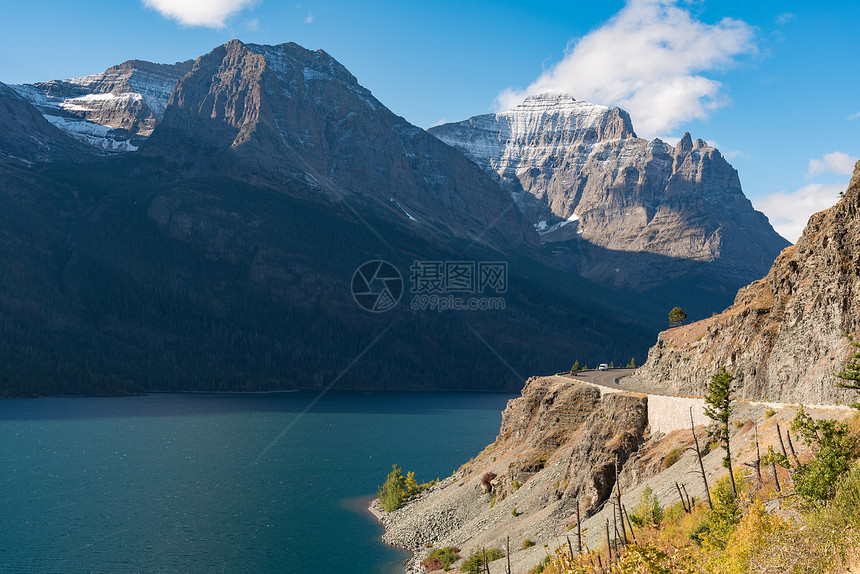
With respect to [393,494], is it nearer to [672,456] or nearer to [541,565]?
[541,565]

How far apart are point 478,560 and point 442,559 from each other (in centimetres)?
793

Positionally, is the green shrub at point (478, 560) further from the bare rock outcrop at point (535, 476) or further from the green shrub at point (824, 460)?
the green shrub at point (824, 460)

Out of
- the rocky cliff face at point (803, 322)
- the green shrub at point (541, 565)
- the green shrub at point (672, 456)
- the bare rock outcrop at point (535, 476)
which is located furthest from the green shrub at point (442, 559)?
the rocky cliff face at point (803, 322)

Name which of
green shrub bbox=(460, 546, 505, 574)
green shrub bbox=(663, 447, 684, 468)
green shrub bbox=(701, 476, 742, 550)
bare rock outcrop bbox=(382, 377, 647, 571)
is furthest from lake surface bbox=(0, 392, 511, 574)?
green shrub bbox=(701, 476, 742, 550)

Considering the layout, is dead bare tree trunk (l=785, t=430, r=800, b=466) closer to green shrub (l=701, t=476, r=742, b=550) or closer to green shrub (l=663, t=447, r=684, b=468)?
green shrub (l=701, t=476, r=742, b=550)

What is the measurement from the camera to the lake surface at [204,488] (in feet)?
225

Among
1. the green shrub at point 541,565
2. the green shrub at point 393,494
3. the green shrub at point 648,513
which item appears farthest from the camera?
the green shrub at point 393,494

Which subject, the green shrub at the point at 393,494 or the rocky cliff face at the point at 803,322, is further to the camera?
the green shrub at the point at 393,494

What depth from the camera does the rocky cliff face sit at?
4472cm

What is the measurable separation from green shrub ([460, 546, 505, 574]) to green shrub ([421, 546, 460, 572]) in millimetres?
2761

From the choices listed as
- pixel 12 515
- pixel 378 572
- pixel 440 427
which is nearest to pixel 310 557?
pixel 378 572

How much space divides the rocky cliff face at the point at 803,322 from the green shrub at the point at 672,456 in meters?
7.13

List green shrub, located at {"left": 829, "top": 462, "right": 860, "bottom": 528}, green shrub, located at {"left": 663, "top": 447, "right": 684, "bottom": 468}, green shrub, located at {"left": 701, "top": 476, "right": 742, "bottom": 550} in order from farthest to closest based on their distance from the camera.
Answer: green shrub, located at {"left": 663, "top": 447, "right": 684, "bottom": 468} → green shrub, located at {"left": 701, "top": 476, "right": 742, "bottom": 550} → green shrub, located at {"left": 829, "top": 462, "right": 860, "bottom": 528}

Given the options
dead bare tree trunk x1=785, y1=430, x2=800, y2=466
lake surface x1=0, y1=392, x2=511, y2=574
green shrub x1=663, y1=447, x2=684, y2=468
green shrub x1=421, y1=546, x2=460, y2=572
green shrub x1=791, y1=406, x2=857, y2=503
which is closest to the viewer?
green shrub x1=791, y1=406, x2=857, y2=503
